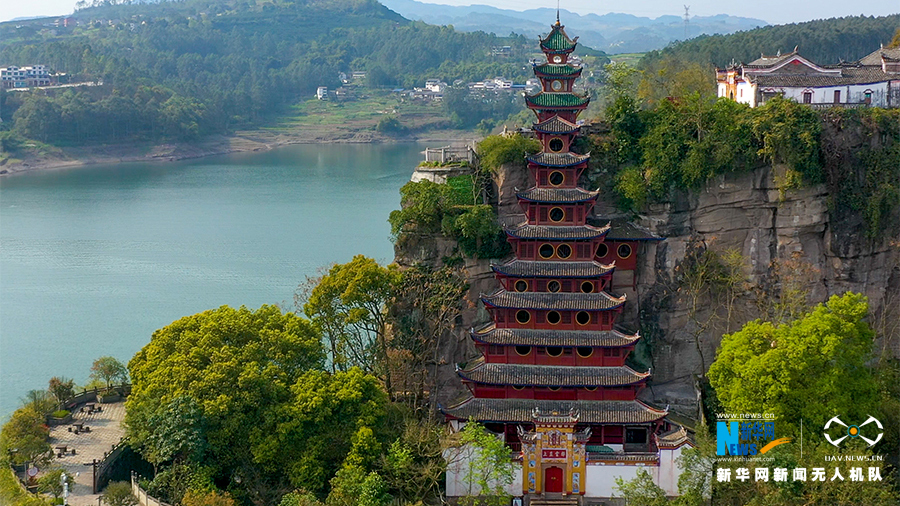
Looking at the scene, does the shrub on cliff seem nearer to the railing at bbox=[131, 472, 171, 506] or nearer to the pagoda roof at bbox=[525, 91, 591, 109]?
the pagoda roof at bbox=[525, 91, 591, 109]

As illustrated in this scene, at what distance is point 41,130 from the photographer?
3457 inches

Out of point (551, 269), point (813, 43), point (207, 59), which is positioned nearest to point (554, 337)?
point (551, 269)

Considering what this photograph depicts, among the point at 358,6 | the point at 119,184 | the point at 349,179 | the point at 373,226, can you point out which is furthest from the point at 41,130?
the point at 358,6

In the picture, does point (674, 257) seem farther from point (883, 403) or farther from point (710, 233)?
point (883, 403)

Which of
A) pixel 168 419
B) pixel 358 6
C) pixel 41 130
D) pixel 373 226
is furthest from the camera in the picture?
pixel 358 6

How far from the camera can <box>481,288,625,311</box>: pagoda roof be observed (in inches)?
1035

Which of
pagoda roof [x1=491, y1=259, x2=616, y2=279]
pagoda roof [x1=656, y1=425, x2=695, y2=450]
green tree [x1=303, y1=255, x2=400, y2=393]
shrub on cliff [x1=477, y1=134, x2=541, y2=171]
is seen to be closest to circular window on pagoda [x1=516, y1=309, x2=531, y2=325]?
pagoda roof [x1=491, y1=259, x2=616, y2=279]

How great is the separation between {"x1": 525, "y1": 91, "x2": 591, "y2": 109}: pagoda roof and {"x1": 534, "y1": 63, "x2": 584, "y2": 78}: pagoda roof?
50 cm

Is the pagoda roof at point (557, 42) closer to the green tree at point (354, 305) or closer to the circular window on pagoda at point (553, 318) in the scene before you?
the circular window on pagoda at point (553, 318)

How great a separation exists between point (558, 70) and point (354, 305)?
8271 millimetres

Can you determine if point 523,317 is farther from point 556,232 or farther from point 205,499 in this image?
point 205,499

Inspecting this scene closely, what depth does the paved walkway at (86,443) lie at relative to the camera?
23828 millimetres

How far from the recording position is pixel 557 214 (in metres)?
27.5

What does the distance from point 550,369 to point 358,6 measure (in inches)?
6207
